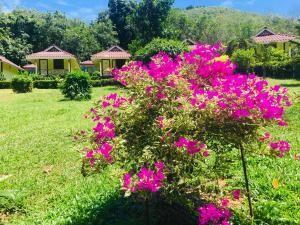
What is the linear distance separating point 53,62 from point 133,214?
45328 millimetres

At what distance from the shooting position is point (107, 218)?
526cm

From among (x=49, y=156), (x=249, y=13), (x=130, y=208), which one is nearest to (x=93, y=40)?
(x=49, y=156)

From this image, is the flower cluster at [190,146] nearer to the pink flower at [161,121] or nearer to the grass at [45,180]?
the pink flower at [161,121]

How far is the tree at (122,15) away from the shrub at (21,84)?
107 ft

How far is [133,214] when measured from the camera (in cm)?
522

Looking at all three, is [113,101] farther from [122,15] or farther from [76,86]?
[122,15]

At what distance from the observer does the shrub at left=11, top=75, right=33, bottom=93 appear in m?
29.8

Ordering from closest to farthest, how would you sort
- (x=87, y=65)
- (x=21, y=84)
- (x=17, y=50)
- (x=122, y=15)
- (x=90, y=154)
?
(x=90, y=154) < (x=21, y=84) < (x=17, y=50) < (x=87, y=65) < (x=122, y=15)

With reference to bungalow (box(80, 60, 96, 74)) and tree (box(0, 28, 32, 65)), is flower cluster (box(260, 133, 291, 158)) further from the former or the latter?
tree (box(0, 28, 32, 65))

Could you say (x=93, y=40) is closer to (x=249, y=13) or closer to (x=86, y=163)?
(x=86, y=163)

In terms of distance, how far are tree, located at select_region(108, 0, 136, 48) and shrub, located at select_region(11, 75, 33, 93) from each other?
107ft

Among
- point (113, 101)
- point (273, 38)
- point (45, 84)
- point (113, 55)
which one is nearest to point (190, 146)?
point (113, 101)

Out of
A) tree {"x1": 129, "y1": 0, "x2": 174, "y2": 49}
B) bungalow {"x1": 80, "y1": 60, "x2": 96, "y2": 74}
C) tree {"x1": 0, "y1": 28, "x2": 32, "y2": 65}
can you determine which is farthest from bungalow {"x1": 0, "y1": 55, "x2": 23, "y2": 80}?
tree {"x1": 129, "y1": 0, "x2": 174, "y2": 49}

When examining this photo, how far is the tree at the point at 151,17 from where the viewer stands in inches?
1524
